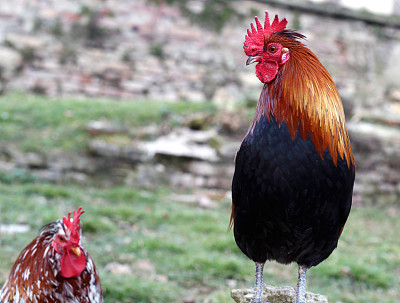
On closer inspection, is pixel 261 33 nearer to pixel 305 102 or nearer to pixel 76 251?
pixel 305 102

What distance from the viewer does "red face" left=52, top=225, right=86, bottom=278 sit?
7.41ft

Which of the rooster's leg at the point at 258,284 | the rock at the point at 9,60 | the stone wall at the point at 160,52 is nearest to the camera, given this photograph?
the rooster's leg at the point at 258,284

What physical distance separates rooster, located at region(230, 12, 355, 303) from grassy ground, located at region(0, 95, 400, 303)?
1438 mm

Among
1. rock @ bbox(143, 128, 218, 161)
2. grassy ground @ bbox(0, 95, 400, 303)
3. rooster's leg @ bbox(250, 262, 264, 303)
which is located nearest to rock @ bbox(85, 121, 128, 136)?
grassy ground @ bbox(0, 95, 400, 303)

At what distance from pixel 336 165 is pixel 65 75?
7.50 m

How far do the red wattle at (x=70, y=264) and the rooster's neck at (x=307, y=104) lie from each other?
124cm

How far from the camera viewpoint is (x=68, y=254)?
2270 mm

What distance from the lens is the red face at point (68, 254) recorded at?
7.41 ft

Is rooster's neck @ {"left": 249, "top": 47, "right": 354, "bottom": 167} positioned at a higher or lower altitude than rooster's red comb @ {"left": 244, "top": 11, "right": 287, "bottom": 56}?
lower

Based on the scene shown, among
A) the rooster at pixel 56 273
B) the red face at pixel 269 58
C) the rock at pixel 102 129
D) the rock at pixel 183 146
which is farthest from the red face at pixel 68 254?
the rock at pixel 102 129

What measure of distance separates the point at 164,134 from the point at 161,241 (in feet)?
8.01

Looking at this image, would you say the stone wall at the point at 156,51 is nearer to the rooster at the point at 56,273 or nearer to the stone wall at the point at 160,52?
the stone wall at the point at 160,52

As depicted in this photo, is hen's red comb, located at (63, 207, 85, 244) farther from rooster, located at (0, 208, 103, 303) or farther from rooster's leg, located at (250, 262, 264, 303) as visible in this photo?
rooster's leg, located at (250, 262, 264, 303)

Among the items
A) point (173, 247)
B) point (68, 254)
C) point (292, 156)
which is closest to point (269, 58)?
point (292, 156)
